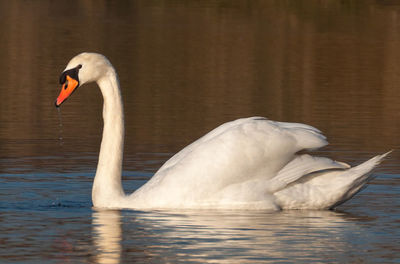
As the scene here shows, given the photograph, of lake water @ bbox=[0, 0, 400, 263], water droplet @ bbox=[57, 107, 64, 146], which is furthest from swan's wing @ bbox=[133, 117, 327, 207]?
water droplet @ bbox=[57, 107, 64, 146]

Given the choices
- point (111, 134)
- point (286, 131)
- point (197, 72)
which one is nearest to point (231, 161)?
point (286, 131)

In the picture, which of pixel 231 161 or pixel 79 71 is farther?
pixel 79 71

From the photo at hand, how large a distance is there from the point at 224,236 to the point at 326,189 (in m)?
1.65

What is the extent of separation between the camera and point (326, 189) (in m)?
11.2

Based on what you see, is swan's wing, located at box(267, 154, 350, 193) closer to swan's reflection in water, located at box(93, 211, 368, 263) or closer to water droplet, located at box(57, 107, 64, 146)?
swan's reflection in water, located at box(93, 211, 368, 263)

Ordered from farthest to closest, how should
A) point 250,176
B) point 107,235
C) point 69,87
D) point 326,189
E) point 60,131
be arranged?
1. point 60,131
2. point 69,87
3. point 326,189
4. point 250,176
5. point 107,235

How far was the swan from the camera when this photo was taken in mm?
10992

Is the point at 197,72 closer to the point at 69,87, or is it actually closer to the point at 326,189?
the point at 69,87

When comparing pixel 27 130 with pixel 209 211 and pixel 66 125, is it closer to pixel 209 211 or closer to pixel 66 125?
pixel 66 125

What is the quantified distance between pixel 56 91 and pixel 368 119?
6.41 meters

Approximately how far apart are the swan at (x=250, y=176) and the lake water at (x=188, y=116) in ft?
0.51

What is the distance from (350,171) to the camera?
442 inches

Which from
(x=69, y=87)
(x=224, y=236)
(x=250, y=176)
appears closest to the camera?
(x=224, y=236)

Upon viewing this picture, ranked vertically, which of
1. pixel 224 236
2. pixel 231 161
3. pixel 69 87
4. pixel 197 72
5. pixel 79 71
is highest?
pixel 79 71
